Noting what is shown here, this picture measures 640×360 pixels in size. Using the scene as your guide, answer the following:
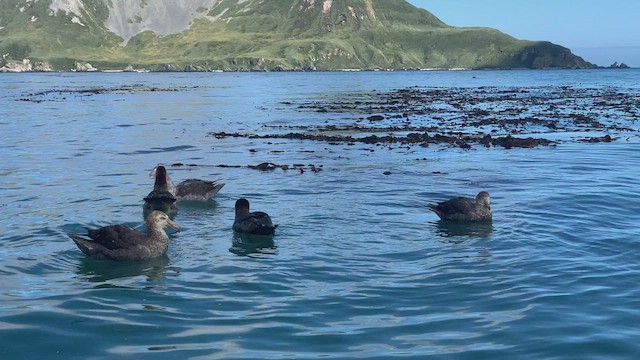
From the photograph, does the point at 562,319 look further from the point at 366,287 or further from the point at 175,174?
the point at 175,174

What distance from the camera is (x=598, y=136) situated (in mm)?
41438

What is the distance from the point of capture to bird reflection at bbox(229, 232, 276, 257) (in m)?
15.1

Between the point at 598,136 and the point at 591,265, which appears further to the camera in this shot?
the point at 598,136

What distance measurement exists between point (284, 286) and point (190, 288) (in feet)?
5.55

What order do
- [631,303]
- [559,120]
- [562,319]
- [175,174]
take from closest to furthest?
[562,319] → [631,303] → [175,174] → [559,120]

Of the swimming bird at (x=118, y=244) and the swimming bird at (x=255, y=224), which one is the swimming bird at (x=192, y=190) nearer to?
the swimming bird at (x=255, y=224)

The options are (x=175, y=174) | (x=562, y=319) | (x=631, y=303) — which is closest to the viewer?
(x=562, y=319)

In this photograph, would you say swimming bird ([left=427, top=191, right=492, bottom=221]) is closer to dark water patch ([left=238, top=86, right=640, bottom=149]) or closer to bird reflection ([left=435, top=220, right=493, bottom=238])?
bird reflection ([left=435, top=220, right=493, bottom=238])

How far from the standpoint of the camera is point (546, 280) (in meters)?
12.7

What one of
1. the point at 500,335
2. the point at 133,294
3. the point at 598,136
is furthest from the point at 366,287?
the point at 598,136

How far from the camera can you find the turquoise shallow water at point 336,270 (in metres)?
9.72

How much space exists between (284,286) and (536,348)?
4.75 m

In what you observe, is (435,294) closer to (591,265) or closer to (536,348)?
(536,348)

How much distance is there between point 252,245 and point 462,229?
5418 mm
